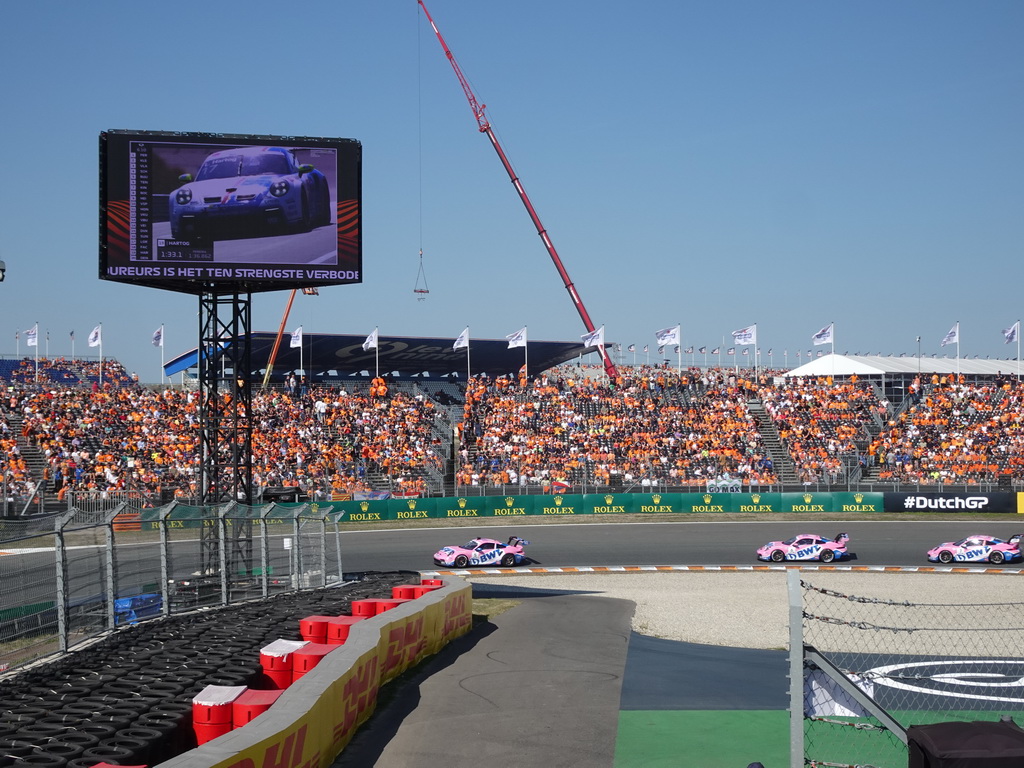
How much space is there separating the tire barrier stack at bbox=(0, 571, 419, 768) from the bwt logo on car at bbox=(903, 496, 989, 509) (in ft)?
120

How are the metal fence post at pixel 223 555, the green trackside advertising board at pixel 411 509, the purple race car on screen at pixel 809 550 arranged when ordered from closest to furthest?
the metal fence post at pixel 223 555
the purple race car on screen at pixel 809 550
the green trackside advertising board at pixel 411 509

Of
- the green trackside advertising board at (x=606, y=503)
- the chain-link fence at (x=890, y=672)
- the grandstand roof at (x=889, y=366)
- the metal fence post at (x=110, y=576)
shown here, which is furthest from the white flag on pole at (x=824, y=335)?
the metal fence post at (x=110, y=576)

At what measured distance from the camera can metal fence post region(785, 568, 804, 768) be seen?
6574mm

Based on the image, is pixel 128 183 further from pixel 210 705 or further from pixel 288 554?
pixel 210 705

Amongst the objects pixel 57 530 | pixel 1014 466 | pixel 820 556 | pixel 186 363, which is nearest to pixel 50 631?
pixel 57 530

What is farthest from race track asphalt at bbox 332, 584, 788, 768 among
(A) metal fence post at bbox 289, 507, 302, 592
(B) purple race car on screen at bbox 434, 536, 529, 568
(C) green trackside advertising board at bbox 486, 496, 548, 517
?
(C) green trackside advertising board at bbox 486, 496, 548, 517

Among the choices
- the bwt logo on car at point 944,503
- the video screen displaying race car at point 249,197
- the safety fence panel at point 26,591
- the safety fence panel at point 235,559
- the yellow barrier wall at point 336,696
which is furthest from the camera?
the bwt logo on car at point 944,503

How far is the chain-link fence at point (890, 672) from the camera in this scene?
A: 7008 mm

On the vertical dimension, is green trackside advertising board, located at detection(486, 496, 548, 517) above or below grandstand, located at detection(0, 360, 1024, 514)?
below

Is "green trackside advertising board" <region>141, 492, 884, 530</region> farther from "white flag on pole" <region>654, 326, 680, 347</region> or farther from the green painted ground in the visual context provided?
the green painted ground

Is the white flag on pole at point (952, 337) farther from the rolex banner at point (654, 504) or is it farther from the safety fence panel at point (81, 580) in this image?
the safety fence panel at point (81, 580)

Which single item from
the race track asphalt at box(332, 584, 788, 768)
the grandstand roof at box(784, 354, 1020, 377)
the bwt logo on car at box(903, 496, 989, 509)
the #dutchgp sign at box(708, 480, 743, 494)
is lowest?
the bwt logo on car at box(903, 496, 989, 509)

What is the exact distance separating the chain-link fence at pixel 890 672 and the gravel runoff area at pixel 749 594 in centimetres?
19

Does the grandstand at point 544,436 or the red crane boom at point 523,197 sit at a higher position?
the red crane boom at point 523,197
